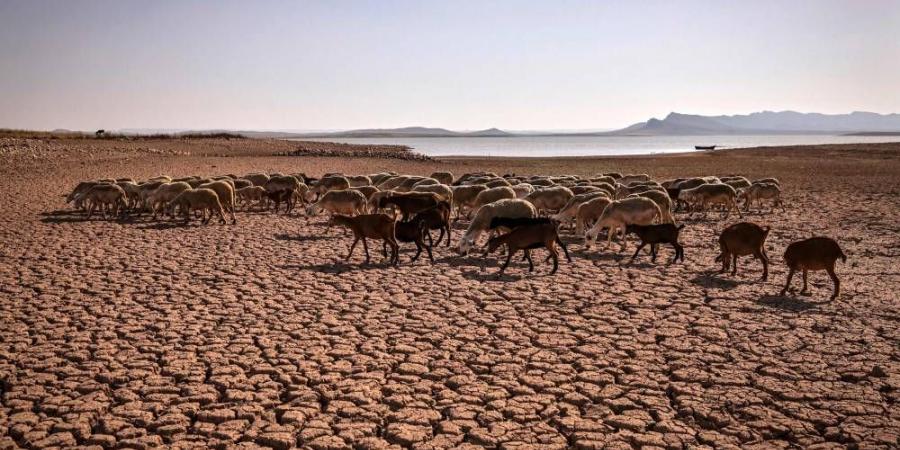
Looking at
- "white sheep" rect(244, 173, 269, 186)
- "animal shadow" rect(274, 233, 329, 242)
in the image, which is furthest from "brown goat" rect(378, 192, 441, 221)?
"white sheep" rect(244, 173, 269, 186)

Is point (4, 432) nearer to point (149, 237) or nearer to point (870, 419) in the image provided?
point (870, 419)

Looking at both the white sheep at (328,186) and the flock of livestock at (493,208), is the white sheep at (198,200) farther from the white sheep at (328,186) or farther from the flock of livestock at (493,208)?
the white sheep at (328,186)

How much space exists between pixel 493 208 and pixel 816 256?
6605 mm

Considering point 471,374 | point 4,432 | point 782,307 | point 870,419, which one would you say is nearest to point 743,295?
point 782,307

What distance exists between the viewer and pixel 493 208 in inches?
571

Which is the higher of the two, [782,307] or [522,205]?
[522,205]

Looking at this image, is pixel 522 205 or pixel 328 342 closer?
pixel 328 342

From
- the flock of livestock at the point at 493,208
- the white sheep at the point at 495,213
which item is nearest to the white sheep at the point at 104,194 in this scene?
the flock of livestock at the point at 493,208

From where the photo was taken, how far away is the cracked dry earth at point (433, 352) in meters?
5.86

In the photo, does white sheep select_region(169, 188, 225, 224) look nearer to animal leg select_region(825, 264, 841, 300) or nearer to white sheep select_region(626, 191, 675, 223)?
white sheep select_region(626, 191, 675, 223)

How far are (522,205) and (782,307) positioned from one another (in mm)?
6272

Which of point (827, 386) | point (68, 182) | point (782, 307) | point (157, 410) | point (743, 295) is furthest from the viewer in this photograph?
point (68, 182)

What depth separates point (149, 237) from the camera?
15.9 metres

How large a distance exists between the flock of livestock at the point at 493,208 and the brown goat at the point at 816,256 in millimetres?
15
